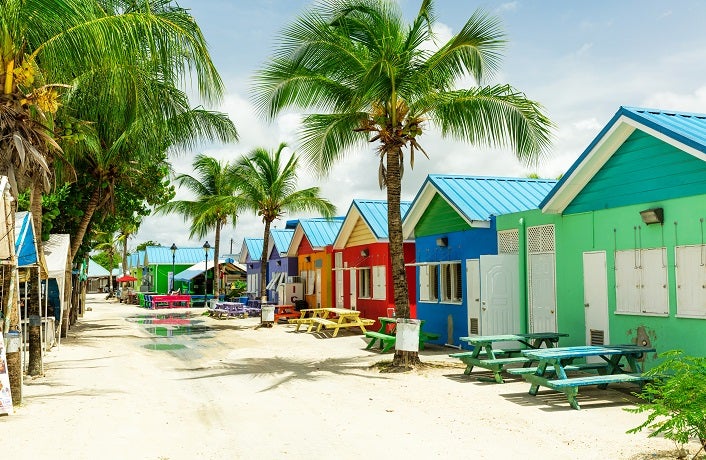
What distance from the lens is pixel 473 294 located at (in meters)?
15.0

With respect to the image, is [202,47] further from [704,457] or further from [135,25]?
[704,457]

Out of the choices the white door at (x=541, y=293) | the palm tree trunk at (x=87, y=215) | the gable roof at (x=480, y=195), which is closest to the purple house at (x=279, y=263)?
the palm tree trunk at (x=87, y=215)

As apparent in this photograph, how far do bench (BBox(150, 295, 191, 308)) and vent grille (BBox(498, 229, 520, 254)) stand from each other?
2923 cm

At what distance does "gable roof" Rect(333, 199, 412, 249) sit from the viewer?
70.4 ft

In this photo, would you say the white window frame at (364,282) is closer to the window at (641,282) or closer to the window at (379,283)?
the window at (379,283)

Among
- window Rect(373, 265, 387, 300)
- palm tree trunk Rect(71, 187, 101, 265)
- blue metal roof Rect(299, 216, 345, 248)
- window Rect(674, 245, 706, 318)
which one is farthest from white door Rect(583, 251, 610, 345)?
blue metal roof Rect(299, 216, 345, 248)

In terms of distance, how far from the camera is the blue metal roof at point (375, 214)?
21.4m

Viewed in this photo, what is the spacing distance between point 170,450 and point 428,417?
3.23m

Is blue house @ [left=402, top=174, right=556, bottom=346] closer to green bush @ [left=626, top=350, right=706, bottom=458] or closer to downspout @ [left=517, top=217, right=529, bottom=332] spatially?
downspout @ [left=517, top=217, right=529, bottom=332]

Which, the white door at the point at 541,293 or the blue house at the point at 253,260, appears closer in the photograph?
the white door at the point at 541,293

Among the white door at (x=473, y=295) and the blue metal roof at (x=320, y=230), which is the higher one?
the blue metal roof at (x=320, y=230)

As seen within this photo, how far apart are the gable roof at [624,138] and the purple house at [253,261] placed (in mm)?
27211

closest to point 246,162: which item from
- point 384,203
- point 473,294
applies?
point 384,203

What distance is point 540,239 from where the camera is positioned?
13477 millimetres
